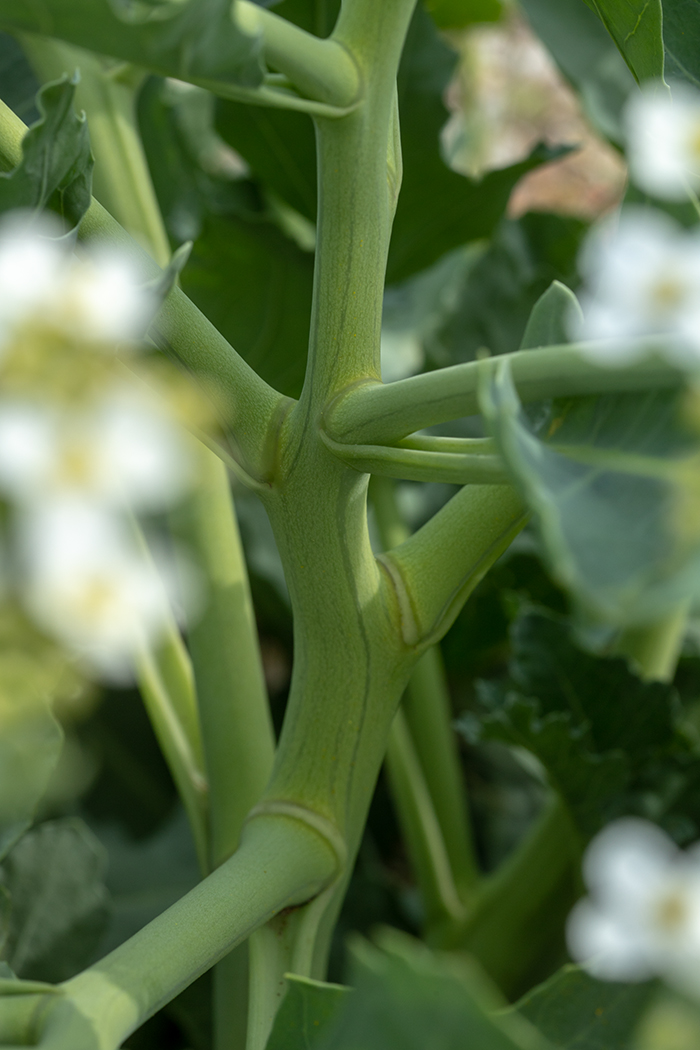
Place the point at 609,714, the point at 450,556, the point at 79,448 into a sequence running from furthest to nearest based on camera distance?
the point at 609,714 < the point at 450,556 < the point at 79,448

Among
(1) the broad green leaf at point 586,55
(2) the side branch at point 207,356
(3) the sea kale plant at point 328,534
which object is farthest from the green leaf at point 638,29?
(1) the broad green leaf at point 586,55

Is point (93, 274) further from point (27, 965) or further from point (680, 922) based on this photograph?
point (27, 965)

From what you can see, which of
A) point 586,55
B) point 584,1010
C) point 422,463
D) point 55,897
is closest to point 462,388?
point 422,463

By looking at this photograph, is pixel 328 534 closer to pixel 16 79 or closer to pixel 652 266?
pixel 652 266

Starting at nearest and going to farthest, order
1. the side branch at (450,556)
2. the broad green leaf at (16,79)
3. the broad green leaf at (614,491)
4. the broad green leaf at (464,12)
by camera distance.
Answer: the broad green leaf at (614,491), the side branch at (450,556), the broad green leaf at (16,79), the broad green leaf at (464,12)

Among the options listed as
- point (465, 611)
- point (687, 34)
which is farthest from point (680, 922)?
point (465, 611)

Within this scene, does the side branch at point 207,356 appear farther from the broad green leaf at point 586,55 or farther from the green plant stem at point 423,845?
the broad green leaf at point 586,55

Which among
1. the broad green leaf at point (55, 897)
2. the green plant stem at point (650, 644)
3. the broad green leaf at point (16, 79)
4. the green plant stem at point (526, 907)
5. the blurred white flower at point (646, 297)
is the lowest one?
the green plant stem at point (526, 907)
